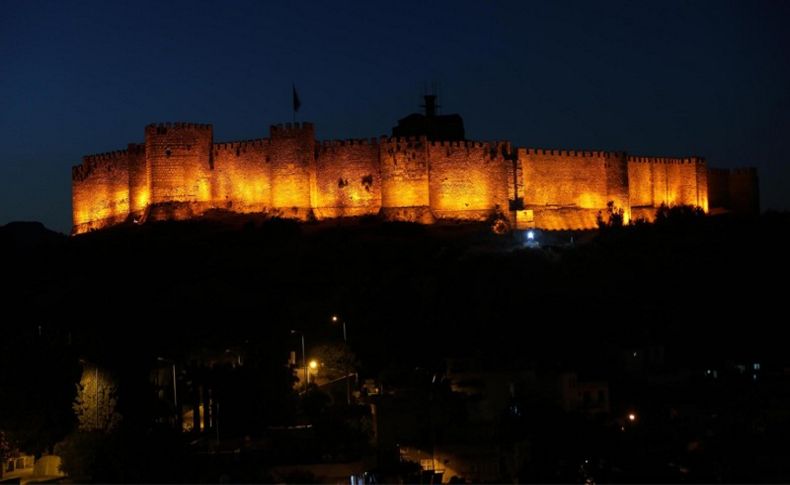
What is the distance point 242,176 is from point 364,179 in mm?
4833

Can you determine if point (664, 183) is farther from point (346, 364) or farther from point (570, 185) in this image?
point (346, 364)

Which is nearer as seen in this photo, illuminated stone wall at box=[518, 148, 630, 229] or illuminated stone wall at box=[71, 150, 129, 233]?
illuminated stone wall at box=[518, 148, 630, 229]

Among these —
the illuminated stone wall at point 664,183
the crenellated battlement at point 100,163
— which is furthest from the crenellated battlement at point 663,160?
the crenellated battlement at point 100,163

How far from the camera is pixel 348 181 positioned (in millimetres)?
53844

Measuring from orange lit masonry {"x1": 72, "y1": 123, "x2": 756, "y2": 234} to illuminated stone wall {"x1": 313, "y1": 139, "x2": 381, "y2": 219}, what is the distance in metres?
0.04

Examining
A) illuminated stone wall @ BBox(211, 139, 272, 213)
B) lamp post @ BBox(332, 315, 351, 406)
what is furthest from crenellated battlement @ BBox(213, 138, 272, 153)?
lamp post @ BBox(332, 315, 351, 406)

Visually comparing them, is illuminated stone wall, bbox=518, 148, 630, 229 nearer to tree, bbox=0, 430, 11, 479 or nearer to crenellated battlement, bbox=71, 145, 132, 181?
crenellated battlement, bbox=71, 145, 132, 181

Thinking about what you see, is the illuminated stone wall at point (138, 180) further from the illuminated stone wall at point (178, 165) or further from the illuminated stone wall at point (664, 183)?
the illuminated stone wall at point (664, 183)

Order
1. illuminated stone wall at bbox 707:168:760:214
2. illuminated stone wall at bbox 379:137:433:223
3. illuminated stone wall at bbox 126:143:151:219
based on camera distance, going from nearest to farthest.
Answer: illuminated stone wall at bbox 379:137:433:223 → illuminated stone wall at bbox 126:143:151:219 → illuminated stone wall at bbox 707:168:760:214

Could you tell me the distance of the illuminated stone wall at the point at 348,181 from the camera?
176 ft

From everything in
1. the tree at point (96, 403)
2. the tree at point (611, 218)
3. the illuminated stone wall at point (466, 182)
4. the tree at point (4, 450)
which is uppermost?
the illuminated stone wall at point (466, 182)

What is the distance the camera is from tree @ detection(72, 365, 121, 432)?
1332 inches

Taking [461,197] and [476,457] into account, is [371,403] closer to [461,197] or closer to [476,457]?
[476,457]

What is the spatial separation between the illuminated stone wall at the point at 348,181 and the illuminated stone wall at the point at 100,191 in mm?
8510
